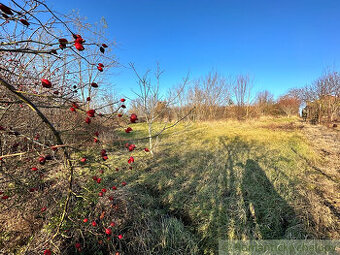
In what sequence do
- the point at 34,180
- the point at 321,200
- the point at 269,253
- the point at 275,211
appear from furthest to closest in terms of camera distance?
the point at 321,200 < the point at 275,211 < the point at 34,180 < the point at 269,253

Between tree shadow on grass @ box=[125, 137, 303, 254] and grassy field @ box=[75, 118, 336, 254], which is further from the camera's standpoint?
tree shadow on grass @ box=[125, 137, 303, 254]

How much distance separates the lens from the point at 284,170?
3252mm

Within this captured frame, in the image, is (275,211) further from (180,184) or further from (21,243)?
(21,243)

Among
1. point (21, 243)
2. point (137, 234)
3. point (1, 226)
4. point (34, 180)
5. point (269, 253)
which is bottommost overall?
point (269, 253)

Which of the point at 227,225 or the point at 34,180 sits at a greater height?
the point at 34,180

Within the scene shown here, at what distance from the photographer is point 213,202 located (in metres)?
2.27

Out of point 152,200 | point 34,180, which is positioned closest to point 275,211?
point 152,200

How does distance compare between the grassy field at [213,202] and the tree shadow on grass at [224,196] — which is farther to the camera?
the tree shadow on grass at [224,196]

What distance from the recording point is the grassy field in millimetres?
1623

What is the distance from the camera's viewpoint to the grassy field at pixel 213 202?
162 cm

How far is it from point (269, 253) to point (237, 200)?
31.7 inches

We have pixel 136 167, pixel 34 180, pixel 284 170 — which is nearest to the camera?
pixel 34 180

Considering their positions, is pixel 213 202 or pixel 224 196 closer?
pixel 213 202

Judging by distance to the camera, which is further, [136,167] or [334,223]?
[136,167]
